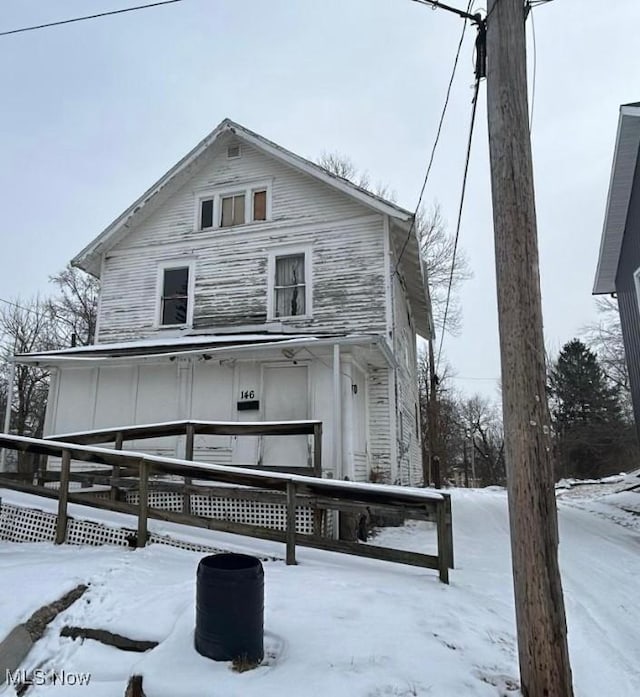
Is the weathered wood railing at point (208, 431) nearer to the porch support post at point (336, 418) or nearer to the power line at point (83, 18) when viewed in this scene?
the porch support post at point (336, 418)

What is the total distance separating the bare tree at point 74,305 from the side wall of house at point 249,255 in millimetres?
15333

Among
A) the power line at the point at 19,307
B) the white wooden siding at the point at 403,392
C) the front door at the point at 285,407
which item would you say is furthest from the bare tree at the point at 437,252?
the power line at the point at 19,307

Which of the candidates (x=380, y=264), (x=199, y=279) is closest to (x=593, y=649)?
(x=380, y=264)

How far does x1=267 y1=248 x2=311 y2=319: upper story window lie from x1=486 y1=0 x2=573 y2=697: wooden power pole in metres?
8.25

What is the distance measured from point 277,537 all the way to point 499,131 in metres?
4.45

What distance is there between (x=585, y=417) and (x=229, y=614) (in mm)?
36367

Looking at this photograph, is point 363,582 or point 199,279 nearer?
point 363,582

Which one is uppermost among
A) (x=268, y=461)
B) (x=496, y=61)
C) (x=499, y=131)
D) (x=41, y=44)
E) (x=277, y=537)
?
(x=41, y=44)

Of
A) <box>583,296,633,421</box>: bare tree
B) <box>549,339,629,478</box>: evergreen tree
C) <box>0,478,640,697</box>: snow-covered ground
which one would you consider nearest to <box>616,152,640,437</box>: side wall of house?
<box>0,478,640,697</box>: snow-covered ground

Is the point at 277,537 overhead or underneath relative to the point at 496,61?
underneath

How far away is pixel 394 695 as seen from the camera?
9.06 feet

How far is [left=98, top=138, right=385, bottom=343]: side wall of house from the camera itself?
11.3m

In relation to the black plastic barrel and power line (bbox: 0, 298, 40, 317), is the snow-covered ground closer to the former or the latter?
the black plastic barrel

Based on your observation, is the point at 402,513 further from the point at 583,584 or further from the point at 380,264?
the point at 380,264
